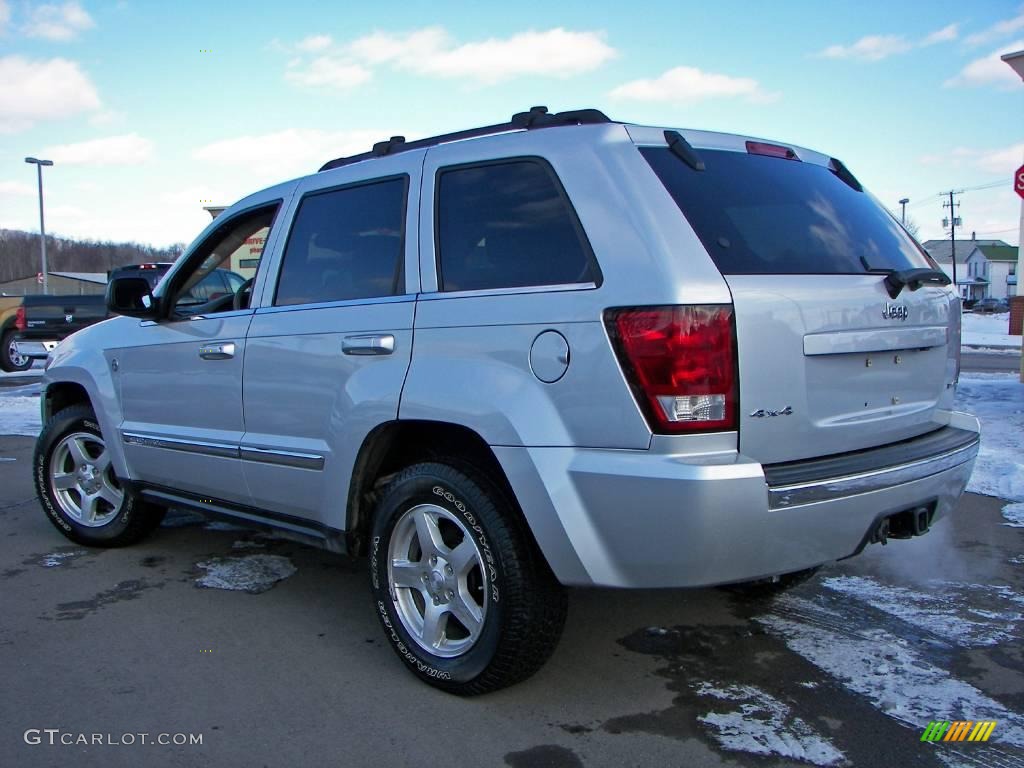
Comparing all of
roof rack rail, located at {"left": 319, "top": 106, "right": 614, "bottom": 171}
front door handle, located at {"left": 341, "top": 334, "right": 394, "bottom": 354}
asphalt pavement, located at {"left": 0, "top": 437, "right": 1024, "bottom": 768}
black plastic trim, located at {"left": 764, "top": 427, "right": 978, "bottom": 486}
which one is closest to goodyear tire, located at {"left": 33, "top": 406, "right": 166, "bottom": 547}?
asphalt pavement, located at {"left": 0, "top": 437, "right": 1024, "bottom": 768}

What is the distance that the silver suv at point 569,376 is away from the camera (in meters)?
2.59

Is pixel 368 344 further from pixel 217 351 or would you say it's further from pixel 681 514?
pixel 681 514

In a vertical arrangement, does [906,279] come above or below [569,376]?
above

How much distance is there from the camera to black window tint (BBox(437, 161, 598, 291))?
2869 mm

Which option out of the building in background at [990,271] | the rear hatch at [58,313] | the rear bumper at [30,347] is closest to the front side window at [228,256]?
the rear hatch at [58,313]

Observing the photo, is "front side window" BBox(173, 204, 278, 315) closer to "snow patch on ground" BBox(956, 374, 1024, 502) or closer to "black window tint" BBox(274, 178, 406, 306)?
"black window tint" BBox(274, 178, 406, 306)

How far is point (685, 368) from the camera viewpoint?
2.55 m

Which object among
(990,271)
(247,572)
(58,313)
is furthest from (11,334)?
(990,271)

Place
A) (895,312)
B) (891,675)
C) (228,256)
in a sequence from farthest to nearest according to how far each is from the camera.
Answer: (228,256)
(891,675)
(895,312)

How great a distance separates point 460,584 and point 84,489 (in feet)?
9.86

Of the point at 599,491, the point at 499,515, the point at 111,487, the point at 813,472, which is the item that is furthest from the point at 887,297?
the point at 111,487

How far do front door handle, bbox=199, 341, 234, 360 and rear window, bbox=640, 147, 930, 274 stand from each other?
2.06 meters

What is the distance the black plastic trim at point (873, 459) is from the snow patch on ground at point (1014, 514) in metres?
2.16

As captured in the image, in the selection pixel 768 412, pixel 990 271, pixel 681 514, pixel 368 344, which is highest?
pixel 990 271
